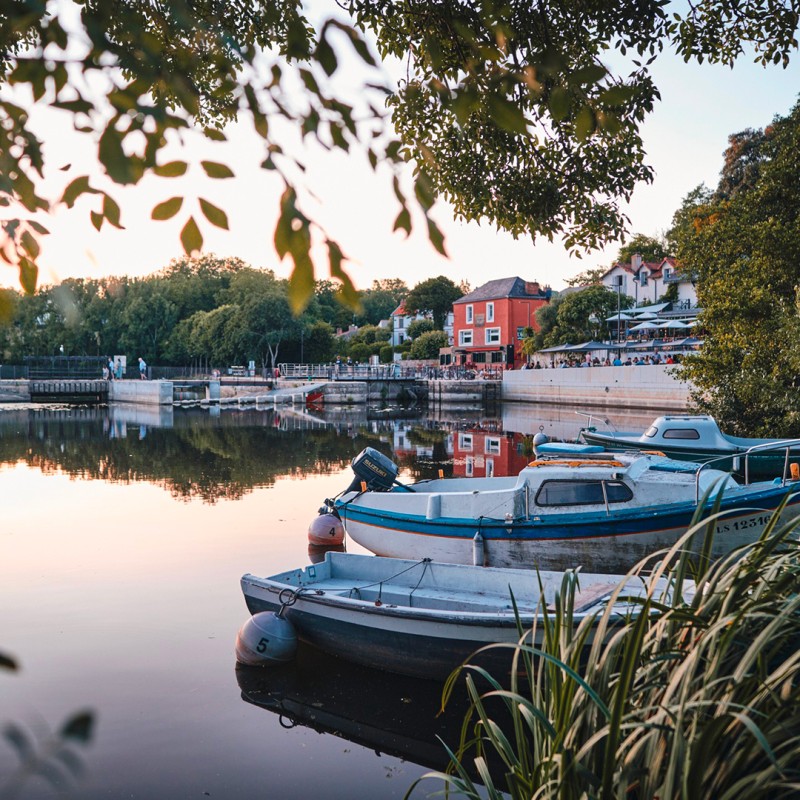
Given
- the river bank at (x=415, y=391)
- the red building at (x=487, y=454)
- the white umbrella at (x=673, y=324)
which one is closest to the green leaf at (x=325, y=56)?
the red building at (x=487, y=454)

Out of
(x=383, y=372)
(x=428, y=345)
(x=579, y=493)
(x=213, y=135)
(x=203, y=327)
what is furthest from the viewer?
(x=203, y=327)

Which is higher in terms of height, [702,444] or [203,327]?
[203,327]

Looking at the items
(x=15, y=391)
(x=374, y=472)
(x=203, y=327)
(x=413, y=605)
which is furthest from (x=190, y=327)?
(x=413, y=605)

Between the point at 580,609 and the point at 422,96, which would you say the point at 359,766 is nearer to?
the point at 580,609

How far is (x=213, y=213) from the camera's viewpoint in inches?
93.2

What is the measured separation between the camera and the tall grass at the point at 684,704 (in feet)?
9.25

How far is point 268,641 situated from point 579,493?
5598mm

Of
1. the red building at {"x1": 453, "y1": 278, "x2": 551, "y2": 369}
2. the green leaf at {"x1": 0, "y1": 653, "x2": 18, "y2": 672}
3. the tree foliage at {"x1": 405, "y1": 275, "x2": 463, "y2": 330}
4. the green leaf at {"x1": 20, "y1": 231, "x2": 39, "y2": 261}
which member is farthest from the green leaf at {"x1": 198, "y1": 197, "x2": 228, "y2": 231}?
the tree foliage at {"x1": 405, "y1": 275, "x2": 463, "y2": 330}

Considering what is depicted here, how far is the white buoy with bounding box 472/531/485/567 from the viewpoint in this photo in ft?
38.4

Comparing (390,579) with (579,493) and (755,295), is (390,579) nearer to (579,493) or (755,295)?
(579,493)

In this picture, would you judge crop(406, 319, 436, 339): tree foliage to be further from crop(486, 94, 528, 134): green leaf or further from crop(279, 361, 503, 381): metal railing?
crop(486, 94, 528, 134): green leaf

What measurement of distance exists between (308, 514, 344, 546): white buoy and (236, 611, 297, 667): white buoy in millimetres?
6047

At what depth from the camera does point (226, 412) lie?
192 ft

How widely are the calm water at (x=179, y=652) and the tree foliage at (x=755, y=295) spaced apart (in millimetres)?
7872
